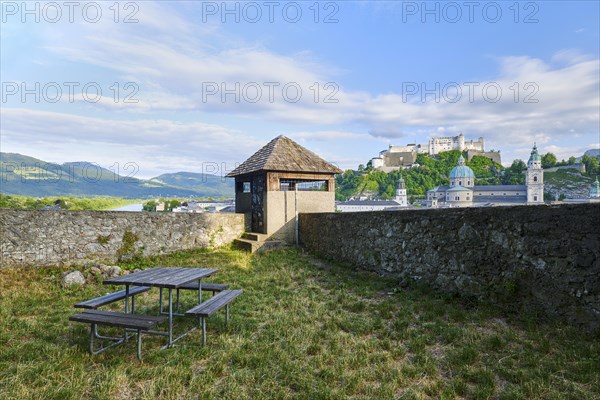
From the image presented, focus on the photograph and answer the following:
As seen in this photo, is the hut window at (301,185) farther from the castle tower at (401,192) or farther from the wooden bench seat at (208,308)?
the castle tower at (401,192)

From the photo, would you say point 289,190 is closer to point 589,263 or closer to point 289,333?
point 289,333

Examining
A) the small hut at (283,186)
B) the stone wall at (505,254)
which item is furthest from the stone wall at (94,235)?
the stone wall at (505,254)

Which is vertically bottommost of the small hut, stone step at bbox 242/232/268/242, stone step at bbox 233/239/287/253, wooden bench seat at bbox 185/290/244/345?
stone step at bbox 233/239/287/253

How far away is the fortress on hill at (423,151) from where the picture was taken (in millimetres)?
132500

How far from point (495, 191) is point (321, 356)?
104 m

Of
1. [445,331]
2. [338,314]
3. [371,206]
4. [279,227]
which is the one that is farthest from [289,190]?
[371,206]

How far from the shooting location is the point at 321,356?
3.88 metres

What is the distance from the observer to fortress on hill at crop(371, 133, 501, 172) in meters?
132

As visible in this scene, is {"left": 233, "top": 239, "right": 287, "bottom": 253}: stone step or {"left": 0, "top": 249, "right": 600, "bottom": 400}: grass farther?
{"left": 233, "top": 239, "right": 287, "bottom": 253}: stone step

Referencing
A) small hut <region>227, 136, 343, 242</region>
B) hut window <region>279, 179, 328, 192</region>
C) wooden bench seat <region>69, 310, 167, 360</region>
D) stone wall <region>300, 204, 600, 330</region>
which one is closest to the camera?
wooden bench seat <region>69, 310, 167, 360</region>

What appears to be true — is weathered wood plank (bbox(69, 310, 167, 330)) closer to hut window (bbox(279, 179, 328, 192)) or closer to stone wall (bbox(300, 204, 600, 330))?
stone wall (bbox(300, 204, 600, 330))

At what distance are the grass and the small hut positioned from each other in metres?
7.33

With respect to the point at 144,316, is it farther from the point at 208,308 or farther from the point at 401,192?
the point at 401,192

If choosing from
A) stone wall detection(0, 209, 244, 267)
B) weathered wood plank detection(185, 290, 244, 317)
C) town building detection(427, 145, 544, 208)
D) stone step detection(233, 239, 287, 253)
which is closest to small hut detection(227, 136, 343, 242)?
stone step detection(233, 239, 287, 253)
